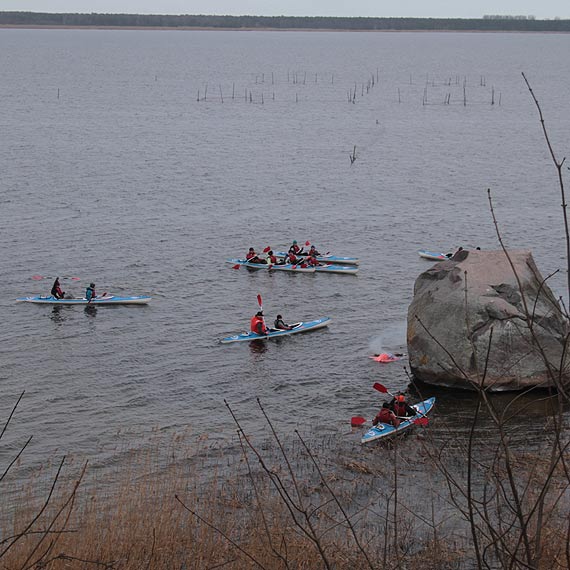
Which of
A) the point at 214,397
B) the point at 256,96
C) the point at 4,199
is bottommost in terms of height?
the point at 214,397

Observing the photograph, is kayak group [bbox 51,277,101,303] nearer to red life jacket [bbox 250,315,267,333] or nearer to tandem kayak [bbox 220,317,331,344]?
tandem kayak [bbox 220,317,331,344]

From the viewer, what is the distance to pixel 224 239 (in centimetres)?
5153

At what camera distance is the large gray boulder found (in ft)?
92.8

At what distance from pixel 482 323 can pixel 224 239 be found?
25086 millimetres

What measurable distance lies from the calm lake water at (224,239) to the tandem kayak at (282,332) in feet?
1.44

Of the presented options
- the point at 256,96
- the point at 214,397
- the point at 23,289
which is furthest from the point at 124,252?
the point at 256,96

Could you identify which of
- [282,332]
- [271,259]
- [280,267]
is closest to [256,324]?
[282,332]

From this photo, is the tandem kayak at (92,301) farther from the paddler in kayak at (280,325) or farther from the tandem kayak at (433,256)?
the tandem kayak at (433,256)

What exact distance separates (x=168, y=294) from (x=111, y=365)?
8.98 m

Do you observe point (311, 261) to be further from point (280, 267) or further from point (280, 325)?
point (280, 325)

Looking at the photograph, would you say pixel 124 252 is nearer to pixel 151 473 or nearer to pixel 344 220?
pixel 344 220

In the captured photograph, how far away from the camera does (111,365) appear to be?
32844mm

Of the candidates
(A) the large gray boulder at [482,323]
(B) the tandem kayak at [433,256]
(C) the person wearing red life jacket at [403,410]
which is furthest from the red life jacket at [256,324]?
(B) the tandem kayak at [433,256]

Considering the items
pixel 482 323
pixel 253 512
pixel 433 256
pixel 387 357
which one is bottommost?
pixel 253 512
